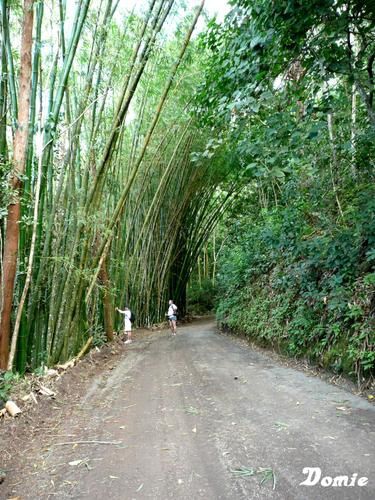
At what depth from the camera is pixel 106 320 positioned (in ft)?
23.6

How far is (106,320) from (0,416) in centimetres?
433

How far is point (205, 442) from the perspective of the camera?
7.63 feet

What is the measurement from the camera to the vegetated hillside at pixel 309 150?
9.44ft

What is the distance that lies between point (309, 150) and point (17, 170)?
348 cm

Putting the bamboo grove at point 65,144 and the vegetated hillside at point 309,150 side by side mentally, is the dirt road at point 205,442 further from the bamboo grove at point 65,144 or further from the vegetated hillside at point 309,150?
the bamboo grove at point 65,144

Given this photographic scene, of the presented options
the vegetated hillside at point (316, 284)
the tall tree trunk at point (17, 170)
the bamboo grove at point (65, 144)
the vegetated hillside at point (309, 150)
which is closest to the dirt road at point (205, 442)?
the vegetated hillside at point (316, 284)

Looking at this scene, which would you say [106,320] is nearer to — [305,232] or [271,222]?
[271,222]

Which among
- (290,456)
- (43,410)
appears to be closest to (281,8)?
(290,456)

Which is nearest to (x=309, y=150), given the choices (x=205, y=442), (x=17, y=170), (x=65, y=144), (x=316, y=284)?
(x=316, y=284)

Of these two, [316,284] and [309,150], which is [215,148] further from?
[316,284]

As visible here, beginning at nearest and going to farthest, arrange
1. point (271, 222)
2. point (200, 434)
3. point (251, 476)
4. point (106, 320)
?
point (251, 476), point (200, 434), point (271, 222), point (106, 320)

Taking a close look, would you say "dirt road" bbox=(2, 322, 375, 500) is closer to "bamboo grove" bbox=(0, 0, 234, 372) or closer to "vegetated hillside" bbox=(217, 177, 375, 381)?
"vegetated hillside" bbox=(217, 177, 375, 381)

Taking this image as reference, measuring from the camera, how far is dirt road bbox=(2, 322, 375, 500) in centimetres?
184

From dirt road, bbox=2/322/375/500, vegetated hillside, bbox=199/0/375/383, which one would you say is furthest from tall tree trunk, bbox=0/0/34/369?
vegetated hillside, bbox=199/0/375/383
